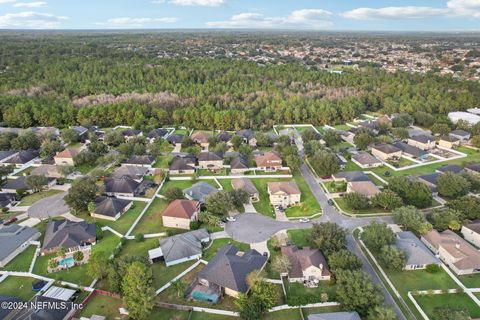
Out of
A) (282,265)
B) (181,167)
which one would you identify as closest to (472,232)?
(282,265)

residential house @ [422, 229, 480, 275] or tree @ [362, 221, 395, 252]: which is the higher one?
tree @ [362, 221, 395, 252]

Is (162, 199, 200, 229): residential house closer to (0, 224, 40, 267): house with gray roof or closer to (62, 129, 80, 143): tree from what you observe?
(0, 224, 40, 267): house with gray roof

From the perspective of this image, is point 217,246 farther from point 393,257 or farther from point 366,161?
point 366,161

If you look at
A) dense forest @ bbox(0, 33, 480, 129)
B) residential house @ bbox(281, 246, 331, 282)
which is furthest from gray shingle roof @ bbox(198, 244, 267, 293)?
dense forest @ bbox(0, 33, 480, 129)

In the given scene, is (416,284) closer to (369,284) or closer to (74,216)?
(369,284)

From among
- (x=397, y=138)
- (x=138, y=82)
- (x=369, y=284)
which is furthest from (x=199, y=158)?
(x=138, y=82)

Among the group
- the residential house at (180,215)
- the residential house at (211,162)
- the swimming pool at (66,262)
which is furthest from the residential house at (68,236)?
the residential house at (211,162)
